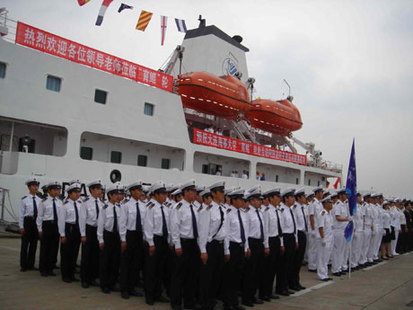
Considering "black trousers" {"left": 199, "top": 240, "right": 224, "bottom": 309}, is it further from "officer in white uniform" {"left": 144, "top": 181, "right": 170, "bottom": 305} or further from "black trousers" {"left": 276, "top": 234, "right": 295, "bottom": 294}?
"black trousers" {"left": 276, "top": 234, "right": 295, "bottom": 294}

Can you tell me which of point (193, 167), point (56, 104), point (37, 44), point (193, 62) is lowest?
point (193, 167)

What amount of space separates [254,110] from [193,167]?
5044mm

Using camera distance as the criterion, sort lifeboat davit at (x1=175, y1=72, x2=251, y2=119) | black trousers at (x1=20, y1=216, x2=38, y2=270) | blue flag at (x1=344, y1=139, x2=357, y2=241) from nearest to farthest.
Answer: black trousers at (x1=20, y1=216, x2=38, y2=270) < blue flag at (x1=344, y1=139, x2=357, y2=241) < lifeboat davit at (x1=175, y1=72, x2=251, y2=119)

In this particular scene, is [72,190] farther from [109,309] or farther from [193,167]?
[193,167]

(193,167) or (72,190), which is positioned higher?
(193,167)

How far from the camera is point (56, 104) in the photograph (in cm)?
1091

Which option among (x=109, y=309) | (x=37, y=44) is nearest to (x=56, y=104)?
(x=37, y=44)

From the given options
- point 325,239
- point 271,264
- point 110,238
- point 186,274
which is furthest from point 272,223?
point 110,238

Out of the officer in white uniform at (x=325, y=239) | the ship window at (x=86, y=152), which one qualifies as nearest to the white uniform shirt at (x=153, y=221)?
the officer in white uniform at (x=325, y=239)

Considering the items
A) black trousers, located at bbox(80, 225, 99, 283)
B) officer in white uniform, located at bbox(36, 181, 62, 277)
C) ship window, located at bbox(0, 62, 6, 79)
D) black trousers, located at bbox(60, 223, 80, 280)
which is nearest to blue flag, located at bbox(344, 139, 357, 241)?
black trousers, located at bbox(80, 225, 99, 283)

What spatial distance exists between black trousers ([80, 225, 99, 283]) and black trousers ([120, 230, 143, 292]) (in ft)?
2.44

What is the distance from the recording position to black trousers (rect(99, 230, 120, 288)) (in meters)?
5.24

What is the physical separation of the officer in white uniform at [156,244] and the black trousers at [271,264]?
1.42m

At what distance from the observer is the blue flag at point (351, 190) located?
23.7 feet
